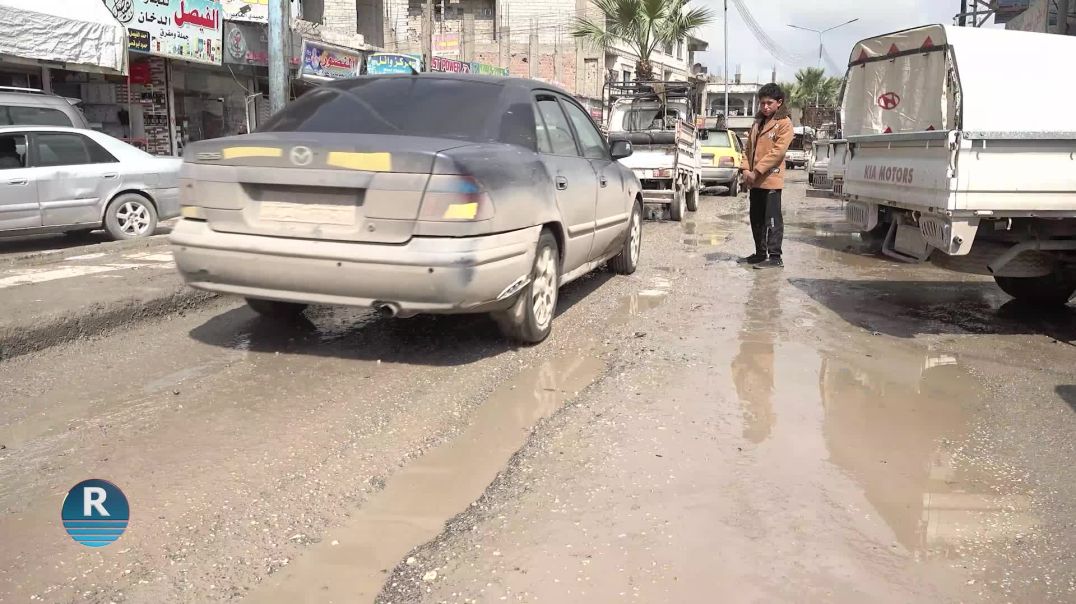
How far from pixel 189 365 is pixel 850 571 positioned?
145 inches

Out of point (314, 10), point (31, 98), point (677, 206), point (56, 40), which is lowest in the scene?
point (677, 206)

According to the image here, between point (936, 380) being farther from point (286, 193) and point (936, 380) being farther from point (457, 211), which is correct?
point (286, 193)

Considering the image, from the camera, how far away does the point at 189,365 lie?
4.64m

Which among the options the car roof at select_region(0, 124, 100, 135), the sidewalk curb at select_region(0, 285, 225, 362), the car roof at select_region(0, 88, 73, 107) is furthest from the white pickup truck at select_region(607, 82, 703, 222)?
the sidewalk curb at select_region(0, 285, 225, 362)

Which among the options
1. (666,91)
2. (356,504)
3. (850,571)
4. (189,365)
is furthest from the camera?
(666,91)

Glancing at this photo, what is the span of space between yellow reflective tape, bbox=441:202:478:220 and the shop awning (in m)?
11.3

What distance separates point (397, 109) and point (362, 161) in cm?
Result: 88

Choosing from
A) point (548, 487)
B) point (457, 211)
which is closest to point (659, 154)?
point (457, 211)

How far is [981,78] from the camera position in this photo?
5.61 m

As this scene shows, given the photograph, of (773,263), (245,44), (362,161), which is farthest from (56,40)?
(773,263)

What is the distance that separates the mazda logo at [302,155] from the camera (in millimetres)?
4125

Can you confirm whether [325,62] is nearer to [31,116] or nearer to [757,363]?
[31,116]

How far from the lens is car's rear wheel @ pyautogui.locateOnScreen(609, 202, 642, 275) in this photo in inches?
297

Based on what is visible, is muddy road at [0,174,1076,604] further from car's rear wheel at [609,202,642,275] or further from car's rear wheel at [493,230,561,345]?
car's rear wheel at [609,202,642,275]
